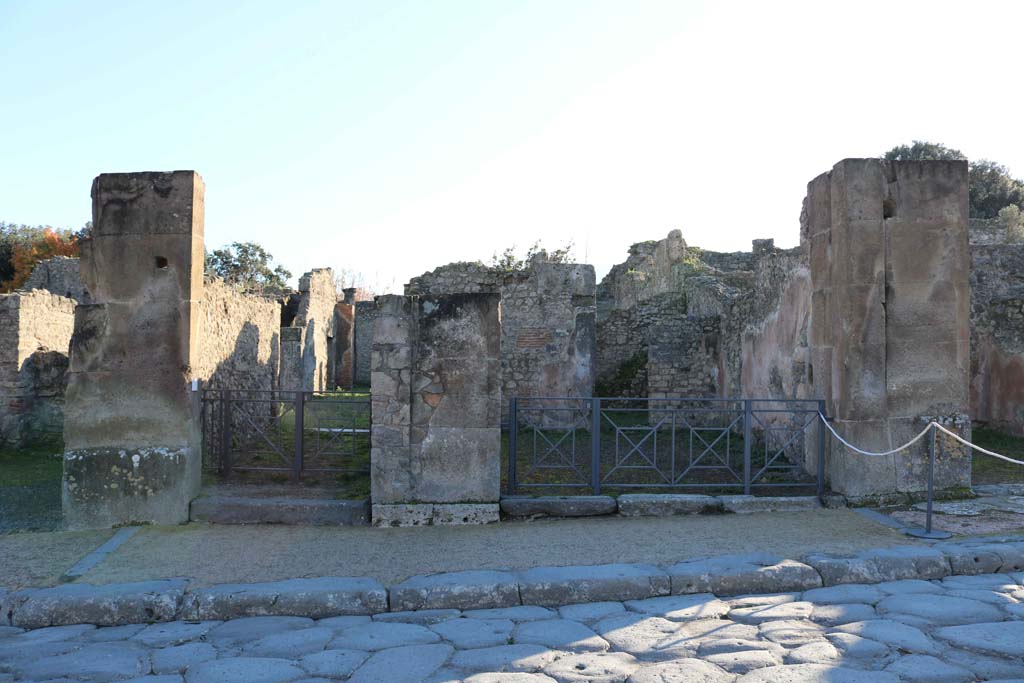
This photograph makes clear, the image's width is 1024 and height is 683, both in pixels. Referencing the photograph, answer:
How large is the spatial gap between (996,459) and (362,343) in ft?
64.7

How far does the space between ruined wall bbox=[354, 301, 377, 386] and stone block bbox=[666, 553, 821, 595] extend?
20868mm

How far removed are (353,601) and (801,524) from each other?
397 centimetres

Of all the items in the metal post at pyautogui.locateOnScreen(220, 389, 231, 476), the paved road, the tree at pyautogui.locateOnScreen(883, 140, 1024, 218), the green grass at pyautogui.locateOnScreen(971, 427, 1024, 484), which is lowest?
the paved road

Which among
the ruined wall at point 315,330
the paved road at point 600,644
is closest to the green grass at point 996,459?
the paved road at point 600,644

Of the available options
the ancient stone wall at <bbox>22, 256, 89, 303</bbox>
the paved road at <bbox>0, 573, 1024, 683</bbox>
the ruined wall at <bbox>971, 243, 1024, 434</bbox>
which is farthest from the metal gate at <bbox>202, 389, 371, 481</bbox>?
the ancient stone wall at <bbox>22, 256, 89, 303</bbox>

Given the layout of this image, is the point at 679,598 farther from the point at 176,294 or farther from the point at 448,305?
the point at 176,294

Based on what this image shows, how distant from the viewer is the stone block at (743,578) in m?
5.40

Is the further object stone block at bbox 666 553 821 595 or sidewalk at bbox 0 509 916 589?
sidewalk at bbox 0 509 916 589

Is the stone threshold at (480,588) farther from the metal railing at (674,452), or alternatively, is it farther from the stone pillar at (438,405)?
the stone pillar at (438,405)

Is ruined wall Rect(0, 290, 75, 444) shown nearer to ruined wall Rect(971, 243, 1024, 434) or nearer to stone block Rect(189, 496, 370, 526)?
stone block Rect(189, 496, 370, 526)

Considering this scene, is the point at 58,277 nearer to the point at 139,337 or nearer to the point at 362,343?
the point at 362,343

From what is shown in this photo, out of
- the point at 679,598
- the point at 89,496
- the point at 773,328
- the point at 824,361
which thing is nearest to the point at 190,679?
the point at 679,598

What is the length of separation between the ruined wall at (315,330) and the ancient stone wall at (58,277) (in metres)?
6.99

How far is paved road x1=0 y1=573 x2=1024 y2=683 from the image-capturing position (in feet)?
13.0
